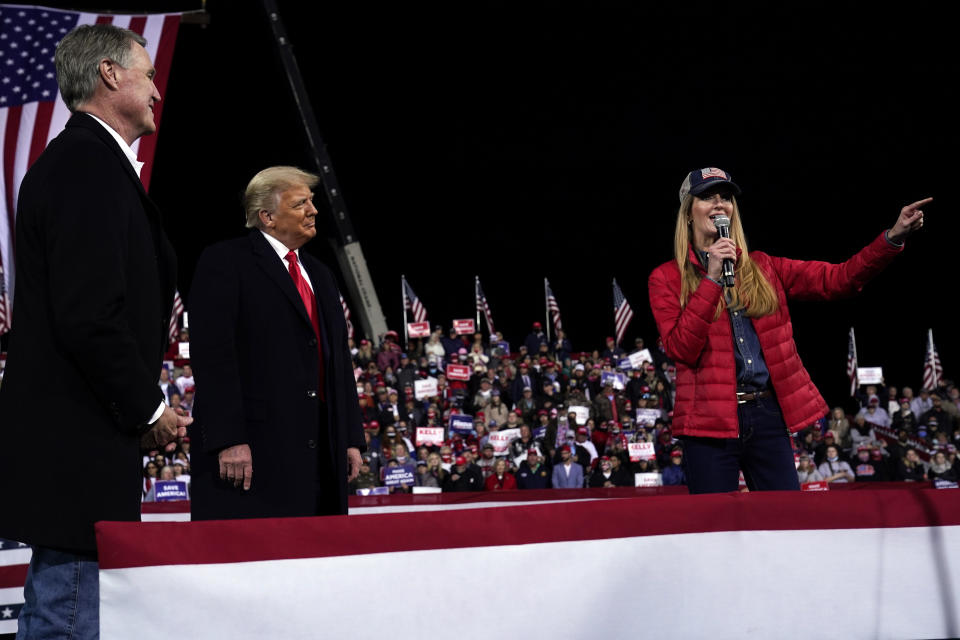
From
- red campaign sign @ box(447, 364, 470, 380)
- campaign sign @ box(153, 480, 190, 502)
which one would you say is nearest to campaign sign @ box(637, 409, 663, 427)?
red campaign sign @ box(447, 364, 470, 380)

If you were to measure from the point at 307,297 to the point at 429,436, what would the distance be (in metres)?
12.3

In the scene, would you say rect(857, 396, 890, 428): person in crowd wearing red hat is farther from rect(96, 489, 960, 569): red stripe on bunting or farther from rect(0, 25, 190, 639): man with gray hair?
rect(0, 25, 190, 639): man with gray hair

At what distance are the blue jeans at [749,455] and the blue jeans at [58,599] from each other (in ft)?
6.45

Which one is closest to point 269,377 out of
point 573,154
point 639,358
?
point 639,358

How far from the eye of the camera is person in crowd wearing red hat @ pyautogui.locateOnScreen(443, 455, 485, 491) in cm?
1398

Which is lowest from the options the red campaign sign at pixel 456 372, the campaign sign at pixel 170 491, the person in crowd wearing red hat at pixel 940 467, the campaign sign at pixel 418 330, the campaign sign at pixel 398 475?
the person in crowd wearing red hat at pixel 940 467

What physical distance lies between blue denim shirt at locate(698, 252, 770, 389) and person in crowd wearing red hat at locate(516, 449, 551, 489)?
35.8 ft

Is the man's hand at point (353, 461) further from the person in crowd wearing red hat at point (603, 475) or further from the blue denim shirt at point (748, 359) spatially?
the person in crowd wearing red hat at point (603, 475)

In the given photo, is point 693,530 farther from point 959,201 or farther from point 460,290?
point 460,290

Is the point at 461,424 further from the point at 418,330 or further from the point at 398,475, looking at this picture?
the point at 418,330

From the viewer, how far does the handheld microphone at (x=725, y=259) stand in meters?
3.34

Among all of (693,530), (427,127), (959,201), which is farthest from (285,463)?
(427,127)

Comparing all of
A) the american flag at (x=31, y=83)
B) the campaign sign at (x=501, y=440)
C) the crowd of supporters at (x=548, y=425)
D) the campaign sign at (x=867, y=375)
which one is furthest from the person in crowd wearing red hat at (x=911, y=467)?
the american flag at (x=31, y=83)

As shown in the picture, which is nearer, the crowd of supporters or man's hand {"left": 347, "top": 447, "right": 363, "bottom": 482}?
man's hand {"left": 347, "top": 447, "right": 363, "bottom": 482}
